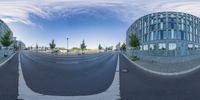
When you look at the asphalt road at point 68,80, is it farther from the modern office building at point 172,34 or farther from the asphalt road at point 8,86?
the modern office building at point 172,34

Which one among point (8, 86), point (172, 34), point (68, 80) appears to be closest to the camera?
point (8, 86)

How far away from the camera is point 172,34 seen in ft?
224

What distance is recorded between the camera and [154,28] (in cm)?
7025

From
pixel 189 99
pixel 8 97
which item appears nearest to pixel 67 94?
pixel 8 97

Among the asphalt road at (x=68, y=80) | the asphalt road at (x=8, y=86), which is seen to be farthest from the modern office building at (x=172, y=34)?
the asphalt road at (x=8, y=86)

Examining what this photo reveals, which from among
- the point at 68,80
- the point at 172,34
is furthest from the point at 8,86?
the point at 172,34

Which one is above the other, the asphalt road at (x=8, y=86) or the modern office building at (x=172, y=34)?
the modern office building at (x=172, y=34)

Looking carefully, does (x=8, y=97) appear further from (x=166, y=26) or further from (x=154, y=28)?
(x=154, y=28)

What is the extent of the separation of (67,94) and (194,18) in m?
45.8

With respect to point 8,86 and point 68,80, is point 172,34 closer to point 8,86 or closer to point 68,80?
point 68,80

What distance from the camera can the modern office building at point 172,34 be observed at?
1821 inches

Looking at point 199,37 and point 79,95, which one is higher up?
point 199,37

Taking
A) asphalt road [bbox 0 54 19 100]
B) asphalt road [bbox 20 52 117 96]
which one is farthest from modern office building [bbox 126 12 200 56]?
asphalt road [bbox 0 54 19 100]

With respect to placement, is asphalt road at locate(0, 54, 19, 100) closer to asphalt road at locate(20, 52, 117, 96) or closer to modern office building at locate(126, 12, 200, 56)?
asphalt road at locate(20, 52, 117, 96)
